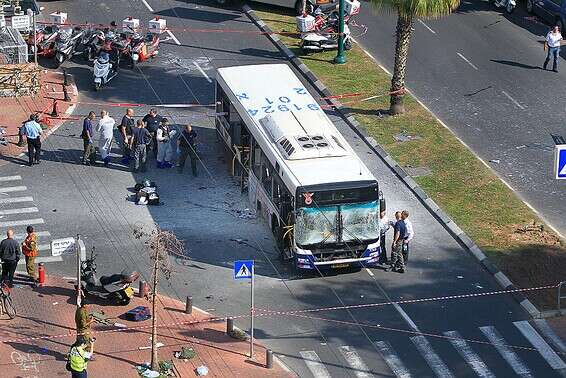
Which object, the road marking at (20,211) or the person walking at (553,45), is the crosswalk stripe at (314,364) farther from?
the person walking at (553,45)

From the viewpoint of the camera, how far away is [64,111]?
4503 centimetres

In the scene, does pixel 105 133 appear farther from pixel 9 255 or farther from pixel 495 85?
pixel 495 85

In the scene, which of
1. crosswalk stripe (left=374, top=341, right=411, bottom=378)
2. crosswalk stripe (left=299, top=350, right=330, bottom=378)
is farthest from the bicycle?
crosswalk stripe (left=374, top=341, right=411, bottom=378)

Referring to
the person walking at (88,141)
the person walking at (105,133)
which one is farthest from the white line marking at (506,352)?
the person walking at (88,141)

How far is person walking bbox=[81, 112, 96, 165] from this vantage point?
40406 millimetres

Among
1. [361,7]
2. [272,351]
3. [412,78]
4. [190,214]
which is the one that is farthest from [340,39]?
[272,351]

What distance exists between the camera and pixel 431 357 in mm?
30812

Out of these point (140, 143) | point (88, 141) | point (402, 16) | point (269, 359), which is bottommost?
point (269, 359)

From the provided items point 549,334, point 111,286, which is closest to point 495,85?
point 549,334

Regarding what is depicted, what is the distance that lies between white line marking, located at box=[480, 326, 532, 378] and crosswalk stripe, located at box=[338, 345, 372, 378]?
3.30 m

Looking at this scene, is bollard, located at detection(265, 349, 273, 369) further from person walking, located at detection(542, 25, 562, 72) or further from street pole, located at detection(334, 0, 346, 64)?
person walking, located at detection(542, 25, 562, 72)

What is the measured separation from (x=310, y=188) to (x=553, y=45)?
1853 centimetres

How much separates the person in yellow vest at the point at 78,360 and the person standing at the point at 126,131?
1312 cm

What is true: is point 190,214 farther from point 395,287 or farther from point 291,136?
point 395,287
